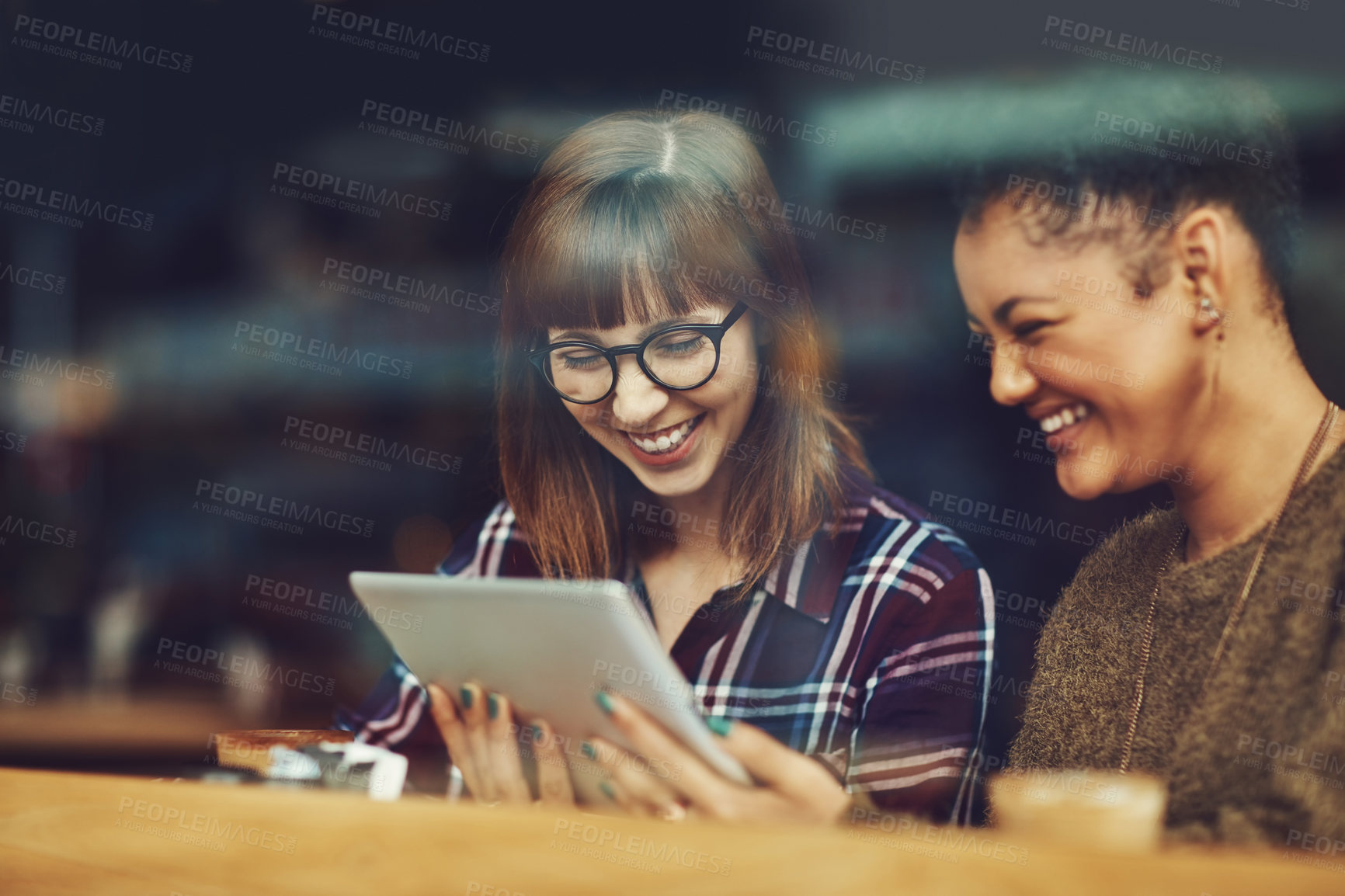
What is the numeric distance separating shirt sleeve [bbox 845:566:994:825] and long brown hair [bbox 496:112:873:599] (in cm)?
22

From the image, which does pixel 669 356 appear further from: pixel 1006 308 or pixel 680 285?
pixel 1006 308

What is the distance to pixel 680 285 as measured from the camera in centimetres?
166

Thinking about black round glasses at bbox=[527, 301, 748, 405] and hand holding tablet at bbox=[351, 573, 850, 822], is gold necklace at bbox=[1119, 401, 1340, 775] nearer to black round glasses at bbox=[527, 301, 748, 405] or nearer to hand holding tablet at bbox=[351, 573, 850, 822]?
hand holding tablet at bbox=[351, 573, 850, 822]

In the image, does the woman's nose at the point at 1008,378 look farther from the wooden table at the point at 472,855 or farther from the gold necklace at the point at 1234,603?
the wooden table at the point at 472,855

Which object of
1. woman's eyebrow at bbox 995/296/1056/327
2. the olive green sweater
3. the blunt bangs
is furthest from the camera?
the blunt bangs

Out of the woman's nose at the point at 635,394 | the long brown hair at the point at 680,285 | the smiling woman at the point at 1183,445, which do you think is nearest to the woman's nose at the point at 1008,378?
the smiling woman at the point at 1183,445

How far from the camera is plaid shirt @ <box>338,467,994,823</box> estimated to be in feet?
5.21

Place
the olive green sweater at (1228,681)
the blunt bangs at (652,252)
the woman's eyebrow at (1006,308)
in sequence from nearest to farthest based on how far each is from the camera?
the olive green sweater at (1228,681) → the woman's eyebrow at (1006,308) → the blunt bangs at (652,252)

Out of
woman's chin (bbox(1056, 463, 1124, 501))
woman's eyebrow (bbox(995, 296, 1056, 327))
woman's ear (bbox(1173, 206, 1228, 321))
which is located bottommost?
woman's chin (bbox(1056, 463, 1124, 501))

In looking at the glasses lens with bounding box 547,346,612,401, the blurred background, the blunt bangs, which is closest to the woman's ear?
the blurred background

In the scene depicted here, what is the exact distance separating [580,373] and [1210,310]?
928 mm

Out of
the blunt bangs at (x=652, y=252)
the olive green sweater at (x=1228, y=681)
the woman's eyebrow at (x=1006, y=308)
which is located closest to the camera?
the olive green sweater at (x=1228, y=681)

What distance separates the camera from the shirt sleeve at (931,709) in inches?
62.3

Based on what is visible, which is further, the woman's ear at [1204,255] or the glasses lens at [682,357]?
the glasses lens at [682,357]
